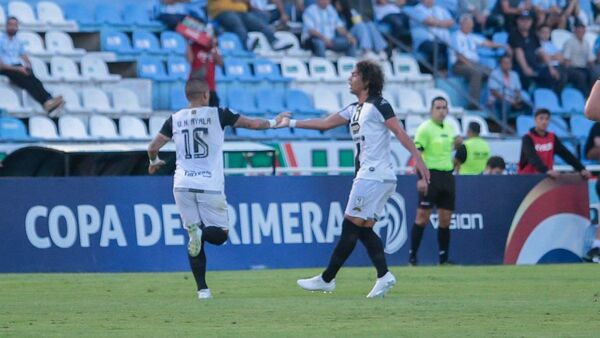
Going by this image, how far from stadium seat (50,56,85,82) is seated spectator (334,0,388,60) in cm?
610

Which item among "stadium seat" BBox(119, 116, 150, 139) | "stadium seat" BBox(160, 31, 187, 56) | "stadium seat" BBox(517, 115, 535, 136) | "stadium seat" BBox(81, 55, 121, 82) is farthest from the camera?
"stadium seat" BBox(517, 115, 535, 136)

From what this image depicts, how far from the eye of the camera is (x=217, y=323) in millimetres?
10438

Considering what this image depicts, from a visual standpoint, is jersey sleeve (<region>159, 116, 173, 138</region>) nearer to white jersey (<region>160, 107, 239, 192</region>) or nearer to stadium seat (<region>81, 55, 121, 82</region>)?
white jersey (<region>160, 107, 239, 192</region>)

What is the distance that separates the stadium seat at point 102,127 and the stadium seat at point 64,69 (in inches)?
42.3

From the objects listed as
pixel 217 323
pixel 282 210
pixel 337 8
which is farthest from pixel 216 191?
pixel 337 8

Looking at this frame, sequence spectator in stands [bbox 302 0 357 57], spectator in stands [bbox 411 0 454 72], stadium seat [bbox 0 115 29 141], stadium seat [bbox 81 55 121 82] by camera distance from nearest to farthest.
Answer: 1. stadium seat [bbox 0 115 29 141]
2. stadium seat [bbox 81 55 121 82]
3. spectator in stands [bbox 302 0 357 57]
4. spectator in stands [bbox 411 0 454 72]

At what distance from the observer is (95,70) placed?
24531 mm

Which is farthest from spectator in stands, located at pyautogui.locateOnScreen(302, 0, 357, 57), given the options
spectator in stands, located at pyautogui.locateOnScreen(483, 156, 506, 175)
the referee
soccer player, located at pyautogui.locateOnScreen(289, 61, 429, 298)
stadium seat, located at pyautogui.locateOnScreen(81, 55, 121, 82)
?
soccer player, located at pyautogui.locateOnScreen(289, 61, 429, 298)

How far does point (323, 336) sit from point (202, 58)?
14817 mm

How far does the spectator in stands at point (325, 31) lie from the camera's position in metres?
27.4

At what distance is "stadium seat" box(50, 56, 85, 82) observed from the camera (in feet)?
78.5

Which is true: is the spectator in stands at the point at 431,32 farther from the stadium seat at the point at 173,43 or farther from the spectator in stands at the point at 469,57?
the stadium seat at the point at 173,43

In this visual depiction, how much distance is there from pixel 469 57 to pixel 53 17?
8442 mm

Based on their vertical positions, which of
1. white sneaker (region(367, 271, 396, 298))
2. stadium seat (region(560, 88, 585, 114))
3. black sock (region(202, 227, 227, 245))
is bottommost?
stadium seat (region(560, 88, 585, 114))
